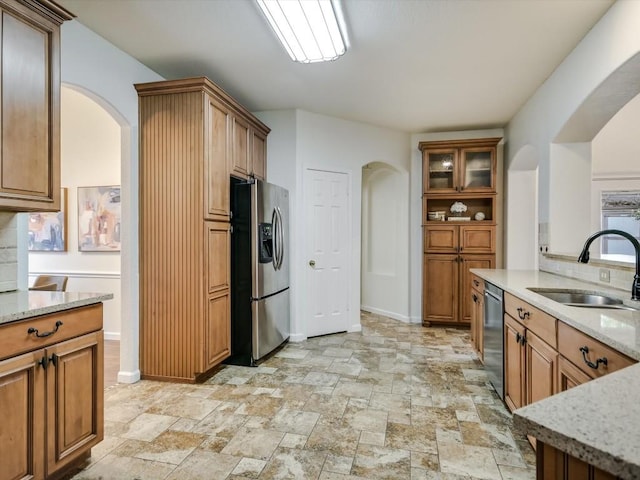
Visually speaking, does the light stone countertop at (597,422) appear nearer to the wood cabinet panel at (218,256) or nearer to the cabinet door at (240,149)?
the wood cabinet panel at (218,256)

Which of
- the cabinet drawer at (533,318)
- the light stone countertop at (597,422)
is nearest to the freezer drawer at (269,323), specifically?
the cabinet drawer at (533,318)

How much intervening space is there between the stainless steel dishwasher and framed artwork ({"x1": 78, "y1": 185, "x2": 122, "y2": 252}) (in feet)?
13.0

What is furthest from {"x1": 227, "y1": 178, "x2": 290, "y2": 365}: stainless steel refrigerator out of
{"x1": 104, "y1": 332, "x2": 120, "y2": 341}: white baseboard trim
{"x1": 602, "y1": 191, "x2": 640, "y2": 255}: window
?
{"x1": 602, "y1": 191, "x2": 640, "y2": 255}: window

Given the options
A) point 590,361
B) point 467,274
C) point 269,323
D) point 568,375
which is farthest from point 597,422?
point 467,274

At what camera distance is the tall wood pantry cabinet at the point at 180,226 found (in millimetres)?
3006

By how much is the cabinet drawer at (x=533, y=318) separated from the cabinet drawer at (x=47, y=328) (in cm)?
229

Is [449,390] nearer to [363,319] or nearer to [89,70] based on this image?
[363,319]

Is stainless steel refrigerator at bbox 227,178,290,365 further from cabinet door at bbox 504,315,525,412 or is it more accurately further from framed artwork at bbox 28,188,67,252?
framed artwork at bbox 28,188,67,252

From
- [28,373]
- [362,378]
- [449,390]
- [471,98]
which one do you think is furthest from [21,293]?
[471,98]

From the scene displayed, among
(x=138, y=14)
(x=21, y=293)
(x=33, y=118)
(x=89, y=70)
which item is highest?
(x=138, y=14)

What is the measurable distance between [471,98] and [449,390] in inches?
115

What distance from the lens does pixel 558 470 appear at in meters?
0.70

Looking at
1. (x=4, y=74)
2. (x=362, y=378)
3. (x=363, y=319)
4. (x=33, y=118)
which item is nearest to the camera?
(x=4, y=74)

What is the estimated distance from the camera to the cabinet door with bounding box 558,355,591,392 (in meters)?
1.53
